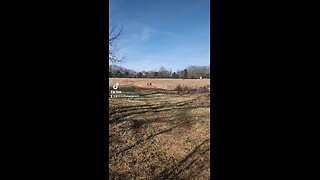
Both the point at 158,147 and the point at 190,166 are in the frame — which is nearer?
the point at 190,166

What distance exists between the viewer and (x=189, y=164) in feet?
18.0
